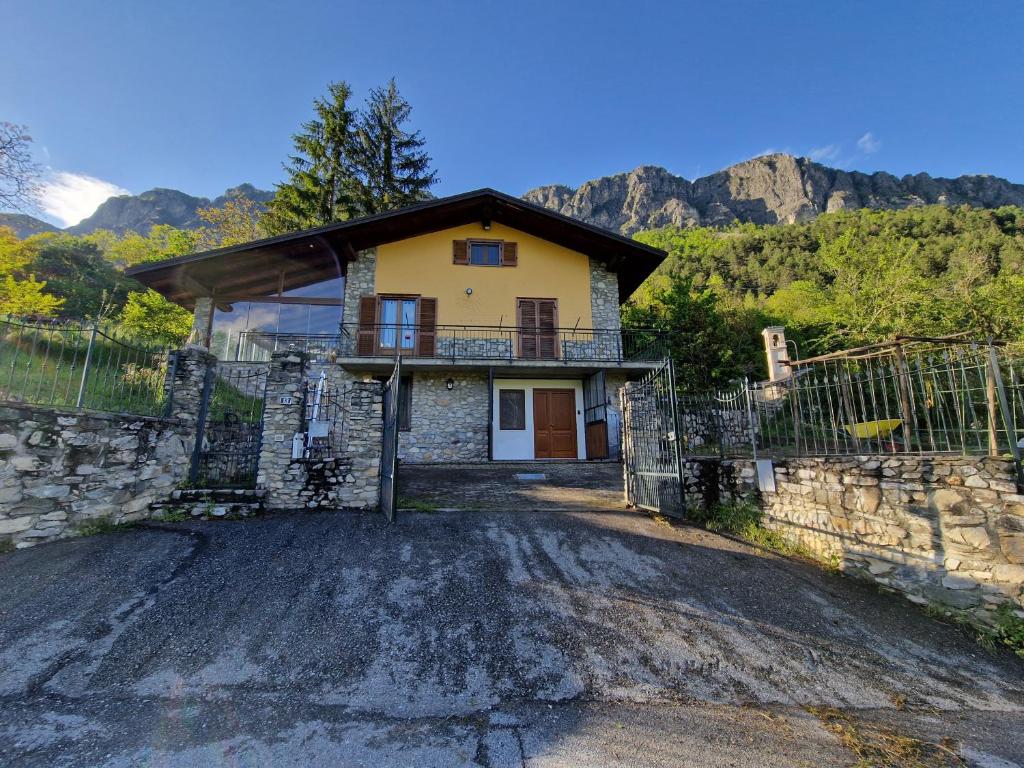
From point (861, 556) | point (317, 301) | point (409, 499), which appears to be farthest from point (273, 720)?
point (317, 301)

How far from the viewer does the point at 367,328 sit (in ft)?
43.5

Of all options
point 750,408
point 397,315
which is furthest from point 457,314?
point 750,408

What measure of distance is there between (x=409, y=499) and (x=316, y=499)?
1.43 metres

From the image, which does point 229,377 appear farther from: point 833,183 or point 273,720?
point 833,183

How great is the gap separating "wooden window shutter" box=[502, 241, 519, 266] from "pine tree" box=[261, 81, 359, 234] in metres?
11.2

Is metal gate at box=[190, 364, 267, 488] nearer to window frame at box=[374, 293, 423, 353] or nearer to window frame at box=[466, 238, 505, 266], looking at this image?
window frame at box=[374, 293, 423, 353]

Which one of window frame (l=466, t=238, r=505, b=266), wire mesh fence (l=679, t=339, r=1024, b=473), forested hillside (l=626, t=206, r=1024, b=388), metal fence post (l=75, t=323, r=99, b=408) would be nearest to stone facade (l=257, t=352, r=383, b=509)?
→ metal fence post (l=75, t=323, r=99, b=408)

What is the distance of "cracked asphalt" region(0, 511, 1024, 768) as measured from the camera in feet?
8.12

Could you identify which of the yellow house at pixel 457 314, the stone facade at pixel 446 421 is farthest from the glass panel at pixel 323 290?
the stone facade at pixel 446 421

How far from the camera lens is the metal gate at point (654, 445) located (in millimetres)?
6070

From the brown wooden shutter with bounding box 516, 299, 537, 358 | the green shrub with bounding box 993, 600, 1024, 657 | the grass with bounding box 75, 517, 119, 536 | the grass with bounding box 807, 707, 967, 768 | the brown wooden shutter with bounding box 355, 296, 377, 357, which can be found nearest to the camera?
the grass with bounding box 807, 707, 967, 768

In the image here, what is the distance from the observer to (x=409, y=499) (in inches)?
273

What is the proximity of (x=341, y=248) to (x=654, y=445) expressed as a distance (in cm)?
1169

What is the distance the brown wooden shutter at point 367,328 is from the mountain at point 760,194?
210 ft
